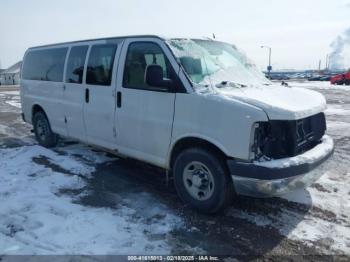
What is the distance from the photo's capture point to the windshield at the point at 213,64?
4441 millimetres

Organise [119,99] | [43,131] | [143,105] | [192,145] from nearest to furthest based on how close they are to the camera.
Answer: [192,145] < [143,105] < [119,99] < [43,131]

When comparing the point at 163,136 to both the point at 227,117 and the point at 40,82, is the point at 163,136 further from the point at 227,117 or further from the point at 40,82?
the point at 40,82

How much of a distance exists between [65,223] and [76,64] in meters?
3.19

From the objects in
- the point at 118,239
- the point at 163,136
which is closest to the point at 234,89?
the point at 163,136

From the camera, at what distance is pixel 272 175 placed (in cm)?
370

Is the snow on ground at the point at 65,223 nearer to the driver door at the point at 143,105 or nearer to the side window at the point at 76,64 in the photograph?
the driver door at the point at 143,105

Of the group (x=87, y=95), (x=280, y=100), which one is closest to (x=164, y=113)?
(x=280, y=100)

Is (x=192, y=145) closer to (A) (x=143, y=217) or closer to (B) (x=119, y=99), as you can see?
(A) (x=143, y=217)

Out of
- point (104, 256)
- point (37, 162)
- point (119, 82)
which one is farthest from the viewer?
point (37, 162)

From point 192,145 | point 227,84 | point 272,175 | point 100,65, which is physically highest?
point 100,65

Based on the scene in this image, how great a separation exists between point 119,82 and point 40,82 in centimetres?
306

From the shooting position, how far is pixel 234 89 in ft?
14.3

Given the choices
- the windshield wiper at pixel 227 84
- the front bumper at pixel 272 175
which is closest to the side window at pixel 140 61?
the windshield wiper at pixel 227 84

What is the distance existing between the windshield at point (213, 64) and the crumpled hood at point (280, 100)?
0.79ft
